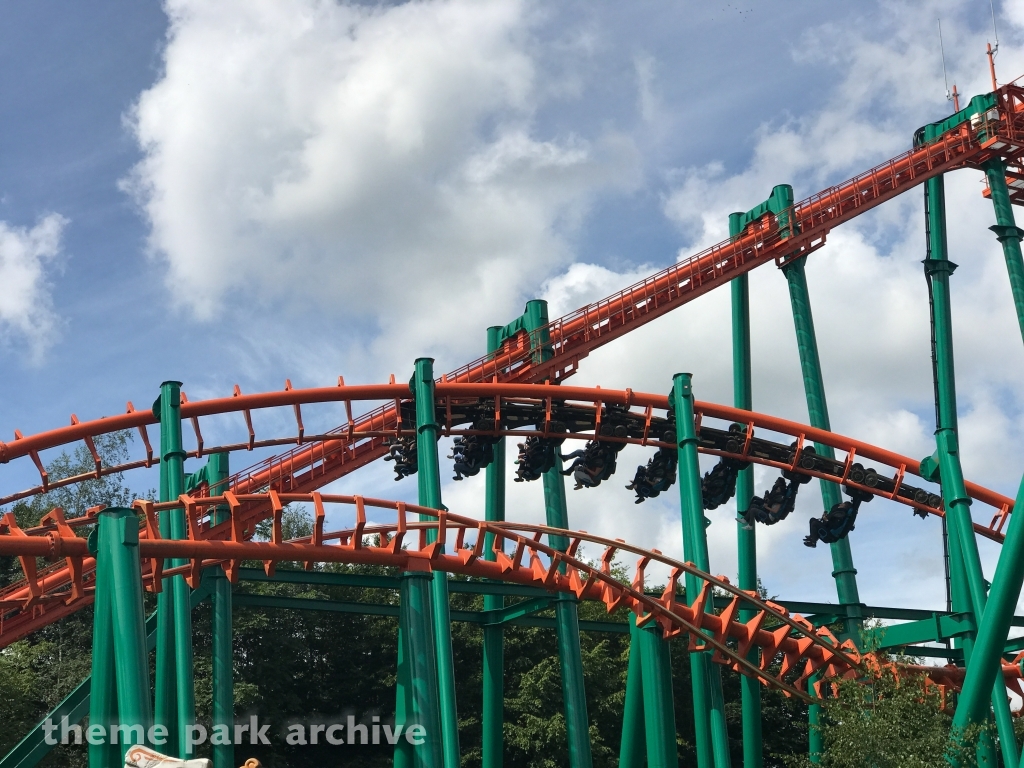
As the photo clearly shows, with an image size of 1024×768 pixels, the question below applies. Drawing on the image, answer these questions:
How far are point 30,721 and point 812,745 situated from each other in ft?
48.1

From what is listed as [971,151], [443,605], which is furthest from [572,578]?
[971,151]

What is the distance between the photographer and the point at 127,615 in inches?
437

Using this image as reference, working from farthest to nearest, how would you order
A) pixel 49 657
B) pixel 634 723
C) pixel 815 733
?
pixel 49 657, pixel 815 733, pixel 634 723

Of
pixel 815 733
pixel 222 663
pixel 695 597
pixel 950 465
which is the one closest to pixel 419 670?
pixel 222 663

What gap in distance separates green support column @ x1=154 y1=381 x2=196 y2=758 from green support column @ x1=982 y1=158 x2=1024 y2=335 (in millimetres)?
13132

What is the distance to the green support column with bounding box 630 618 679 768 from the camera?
52.6 ft

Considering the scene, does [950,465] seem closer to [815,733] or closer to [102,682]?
[815,733]

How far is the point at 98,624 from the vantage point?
481 inches

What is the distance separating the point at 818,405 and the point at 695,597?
225 inches

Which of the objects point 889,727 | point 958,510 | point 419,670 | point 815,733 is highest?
point 958,510

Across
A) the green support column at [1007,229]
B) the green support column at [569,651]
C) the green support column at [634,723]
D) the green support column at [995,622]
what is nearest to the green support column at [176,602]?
the green support column at [569,651]

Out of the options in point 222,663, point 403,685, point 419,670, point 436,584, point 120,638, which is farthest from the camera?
point 436,584

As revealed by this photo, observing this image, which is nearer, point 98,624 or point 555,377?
point 98,624

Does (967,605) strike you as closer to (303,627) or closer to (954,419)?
(954,419)
